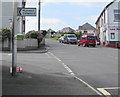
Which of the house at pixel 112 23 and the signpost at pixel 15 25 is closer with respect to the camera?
the signpost at pixel 15 25

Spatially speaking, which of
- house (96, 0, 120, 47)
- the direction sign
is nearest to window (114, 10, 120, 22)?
house (96, 0, 120, 47)

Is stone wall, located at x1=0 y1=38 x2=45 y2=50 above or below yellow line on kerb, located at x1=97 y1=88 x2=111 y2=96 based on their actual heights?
above

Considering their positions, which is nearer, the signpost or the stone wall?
the signpost

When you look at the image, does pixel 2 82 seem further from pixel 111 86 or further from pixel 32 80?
pixel 111 86

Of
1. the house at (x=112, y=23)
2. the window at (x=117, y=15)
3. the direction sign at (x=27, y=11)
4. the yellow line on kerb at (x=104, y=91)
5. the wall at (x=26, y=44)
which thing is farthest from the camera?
the window at (x=117, y=15)

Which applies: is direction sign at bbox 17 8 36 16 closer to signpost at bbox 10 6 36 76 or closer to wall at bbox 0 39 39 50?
signpost at bbox 10 6 36 76

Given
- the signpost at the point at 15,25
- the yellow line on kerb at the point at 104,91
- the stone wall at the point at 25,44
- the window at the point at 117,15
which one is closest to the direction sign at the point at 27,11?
the signpost at the point at 15,25

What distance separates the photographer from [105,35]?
1665 inches

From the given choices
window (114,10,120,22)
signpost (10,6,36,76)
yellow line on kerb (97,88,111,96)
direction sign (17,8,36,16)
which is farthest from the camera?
window (114,10,120,22)

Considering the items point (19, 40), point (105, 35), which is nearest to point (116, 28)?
point (105, 35)

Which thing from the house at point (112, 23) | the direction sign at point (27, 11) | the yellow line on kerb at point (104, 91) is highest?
Answer: the house at point (112, 23)

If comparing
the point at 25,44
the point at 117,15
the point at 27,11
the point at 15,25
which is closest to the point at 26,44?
the point at 25,44

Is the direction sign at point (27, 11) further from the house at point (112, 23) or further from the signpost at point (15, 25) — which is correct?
the house at point (112, 23)

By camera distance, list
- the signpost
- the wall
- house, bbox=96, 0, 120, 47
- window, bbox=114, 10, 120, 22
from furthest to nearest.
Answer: window, bbox=114, 10, 120, 22 < house, bbox=96, 0, 120, 47 < the wall < the signpost
